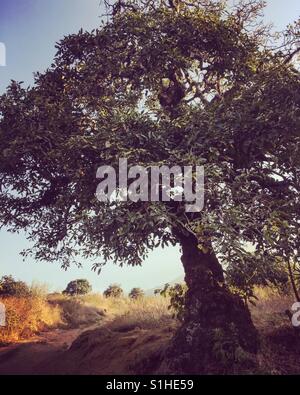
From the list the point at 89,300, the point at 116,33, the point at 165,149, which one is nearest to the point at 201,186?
the point at 165,149

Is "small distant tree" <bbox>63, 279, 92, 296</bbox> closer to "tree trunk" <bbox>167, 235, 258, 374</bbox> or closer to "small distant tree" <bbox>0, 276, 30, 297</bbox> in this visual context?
"small distant tree" <bbox>0, 276, 30, 297</bbox>

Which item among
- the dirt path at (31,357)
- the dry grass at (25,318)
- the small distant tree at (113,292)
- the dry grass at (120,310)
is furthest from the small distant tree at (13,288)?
the small distant tree at (113,292)

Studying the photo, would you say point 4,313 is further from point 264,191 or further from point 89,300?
point 264,191

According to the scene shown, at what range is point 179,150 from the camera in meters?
8.09

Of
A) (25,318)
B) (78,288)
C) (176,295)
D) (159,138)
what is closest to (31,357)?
(25,318)

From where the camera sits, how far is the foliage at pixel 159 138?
744cm

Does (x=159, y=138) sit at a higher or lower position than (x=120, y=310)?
higher

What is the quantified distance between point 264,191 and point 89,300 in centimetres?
2198

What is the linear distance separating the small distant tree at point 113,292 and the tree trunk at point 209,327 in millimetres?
23921

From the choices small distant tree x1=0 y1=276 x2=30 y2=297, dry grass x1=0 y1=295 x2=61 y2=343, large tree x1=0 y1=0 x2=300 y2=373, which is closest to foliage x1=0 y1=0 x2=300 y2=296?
large tree x1=0 y1=0 x2=300 y2=373

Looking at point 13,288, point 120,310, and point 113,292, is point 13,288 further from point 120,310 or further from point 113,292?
point 113,292

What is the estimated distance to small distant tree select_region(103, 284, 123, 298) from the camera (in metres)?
32.4

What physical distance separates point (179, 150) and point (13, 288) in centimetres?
1887

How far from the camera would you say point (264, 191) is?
871 cm
